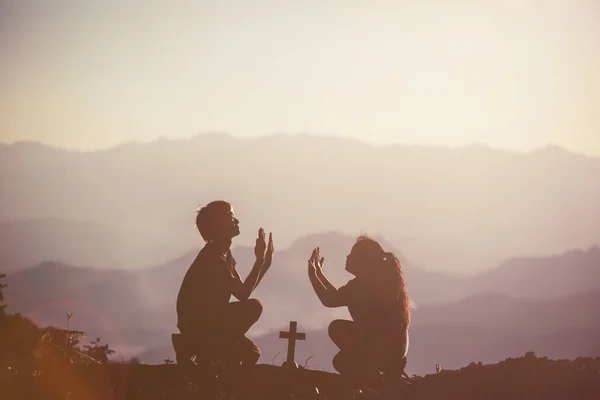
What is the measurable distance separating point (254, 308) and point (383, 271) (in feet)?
7.02

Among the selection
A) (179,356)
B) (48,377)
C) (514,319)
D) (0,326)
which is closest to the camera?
(48,377)

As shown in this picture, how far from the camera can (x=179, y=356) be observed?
16.5m

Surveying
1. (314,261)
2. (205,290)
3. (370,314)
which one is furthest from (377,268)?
(205,290)

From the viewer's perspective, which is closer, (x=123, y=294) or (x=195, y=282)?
(x=195, y=282)

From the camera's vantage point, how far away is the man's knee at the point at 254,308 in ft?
53.5

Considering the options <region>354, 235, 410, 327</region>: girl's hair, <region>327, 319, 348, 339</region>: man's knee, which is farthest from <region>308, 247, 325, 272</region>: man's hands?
<region>327, 319, 348, 339</region>: man's knee

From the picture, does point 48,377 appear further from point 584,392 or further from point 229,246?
point 584,392

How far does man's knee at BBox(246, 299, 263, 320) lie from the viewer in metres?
16.3

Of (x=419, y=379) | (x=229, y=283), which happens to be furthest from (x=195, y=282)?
(x=419, y=379)

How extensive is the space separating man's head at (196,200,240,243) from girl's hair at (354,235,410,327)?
2.05m

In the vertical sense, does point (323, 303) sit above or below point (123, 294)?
below

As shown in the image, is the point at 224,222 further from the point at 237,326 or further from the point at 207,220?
the point at 237,326

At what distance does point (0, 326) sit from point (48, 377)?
5.65 m

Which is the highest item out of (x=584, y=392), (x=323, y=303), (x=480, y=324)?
(x=480, y=324)
